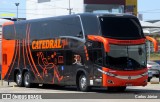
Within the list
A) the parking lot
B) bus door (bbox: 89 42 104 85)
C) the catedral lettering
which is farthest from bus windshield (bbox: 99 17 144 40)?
the catedral lettering

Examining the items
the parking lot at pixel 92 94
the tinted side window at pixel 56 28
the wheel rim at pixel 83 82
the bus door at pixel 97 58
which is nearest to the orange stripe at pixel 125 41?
the bus door at pixel 97 58

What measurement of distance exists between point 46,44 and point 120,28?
5.49 metres

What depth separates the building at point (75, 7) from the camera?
90.3 meters

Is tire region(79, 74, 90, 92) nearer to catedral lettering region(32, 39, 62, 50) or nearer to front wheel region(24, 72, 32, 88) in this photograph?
catedral lettering region(32, 39, 62, 50)

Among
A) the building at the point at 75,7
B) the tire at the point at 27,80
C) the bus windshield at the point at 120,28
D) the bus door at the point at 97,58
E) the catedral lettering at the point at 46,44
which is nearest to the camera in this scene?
the bus door at the point at 97,58

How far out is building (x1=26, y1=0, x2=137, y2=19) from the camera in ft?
296

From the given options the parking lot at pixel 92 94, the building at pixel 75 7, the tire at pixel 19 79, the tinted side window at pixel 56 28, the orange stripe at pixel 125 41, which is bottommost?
the tire at pixel 19 79

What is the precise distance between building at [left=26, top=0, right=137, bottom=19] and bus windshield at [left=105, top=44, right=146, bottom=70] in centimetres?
6035

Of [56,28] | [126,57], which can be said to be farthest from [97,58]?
[56,28]

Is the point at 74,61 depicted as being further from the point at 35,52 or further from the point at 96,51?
the point at 35,52

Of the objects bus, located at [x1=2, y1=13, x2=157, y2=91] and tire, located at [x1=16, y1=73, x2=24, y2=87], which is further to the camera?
tire, located at [x1=16, y1=73, x2=24, y2=87]

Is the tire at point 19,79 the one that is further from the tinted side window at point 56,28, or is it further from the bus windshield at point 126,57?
the bus windshield at point 126,57

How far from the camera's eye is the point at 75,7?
91.4 m

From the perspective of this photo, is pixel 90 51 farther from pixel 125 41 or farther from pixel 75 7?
pixel 75 7
